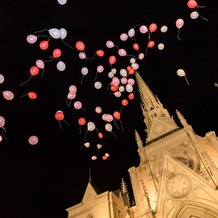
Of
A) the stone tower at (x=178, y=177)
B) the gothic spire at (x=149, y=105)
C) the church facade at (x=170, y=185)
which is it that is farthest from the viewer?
the gothic spire at (x=149, y=105)

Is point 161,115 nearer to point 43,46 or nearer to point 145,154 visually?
point 145,154

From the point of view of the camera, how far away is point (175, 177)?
1964cm

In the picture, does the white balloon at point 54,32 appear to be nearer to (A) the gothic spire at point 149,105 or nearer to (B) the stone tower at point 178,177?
(B) the stone tower at point 178,177

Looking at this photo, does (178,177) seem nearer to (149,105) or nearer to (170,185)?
(170,185)

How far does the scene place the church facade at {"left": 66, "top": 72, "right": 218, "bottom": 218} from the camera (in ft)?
57.9

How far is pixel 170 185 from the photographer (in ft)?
63.5

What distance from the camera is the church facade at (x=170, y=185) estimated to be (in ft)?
57.9

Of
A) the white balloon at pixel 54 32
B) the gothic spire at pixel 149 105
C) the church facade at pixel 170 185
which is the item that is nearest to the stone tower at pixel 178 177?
the church facade at pixel 170 185

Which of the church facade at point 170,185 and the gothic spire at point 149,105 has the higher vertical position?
the gothic spire at point 149,105

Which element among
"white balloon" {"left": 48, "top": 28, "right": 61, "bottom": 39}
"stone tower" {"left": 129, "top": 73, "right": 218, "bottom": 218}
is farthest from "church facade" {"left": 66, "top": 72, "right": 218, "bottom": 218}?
"white balloon" {"left": 48, "top": 28, "right": 61, "bottom": 39}

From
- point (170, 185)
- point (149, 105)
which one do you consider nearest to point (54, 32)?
point (170, 185)

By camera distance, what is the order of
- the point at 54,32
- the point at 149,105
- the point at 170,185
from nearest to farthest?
the point at 54,32, the point at 170,185, the point at 149,105

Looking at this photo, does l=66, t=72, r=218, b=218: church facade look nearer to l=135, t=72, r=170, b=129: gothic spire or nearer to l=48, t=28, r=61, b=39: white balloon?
l=135, t=72, r=170, b=129: gothic spire

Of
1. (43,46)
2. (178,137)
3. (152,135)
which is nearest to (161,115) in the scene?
(152,135)
